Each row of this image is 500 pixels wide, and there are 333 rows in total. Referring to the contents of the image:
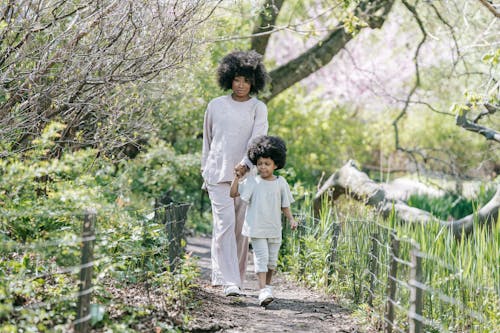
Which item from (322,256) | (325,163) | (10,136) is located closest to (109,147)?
(10,136)

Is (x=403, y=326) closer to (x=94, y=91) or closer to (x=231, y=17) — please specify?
(x=94, y=91)

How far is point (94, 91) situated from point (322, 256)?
245 cm

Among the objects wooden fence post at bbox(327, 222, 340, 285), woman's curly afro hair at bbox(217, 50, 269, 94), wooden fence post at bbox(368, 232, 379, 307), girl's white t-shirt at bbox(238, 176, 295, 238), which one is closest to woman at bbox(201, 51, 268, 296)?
woman's curly afro hair at bbox(217, 50, 269, 94)

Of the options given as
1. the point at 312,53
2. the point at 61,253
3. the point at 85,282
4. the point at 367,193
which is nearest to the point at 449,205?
the point at 367,193

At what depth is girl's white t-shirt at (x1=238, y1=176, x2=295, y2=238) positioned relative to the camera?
18.8 ft

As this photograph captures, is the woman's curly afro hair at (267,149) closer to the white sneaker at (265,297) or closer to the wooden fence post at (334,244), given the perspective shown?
the wooden fence post at (334,244)

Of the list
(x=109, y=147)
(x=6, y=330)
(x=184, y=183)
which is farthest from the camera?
(x=184, y=183)

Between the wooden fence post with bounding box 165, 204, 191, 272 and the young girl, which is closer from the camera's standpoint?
the wooden fence post with bounding box 165, 204, 191, 272

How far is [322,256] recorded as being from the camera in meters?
6.54

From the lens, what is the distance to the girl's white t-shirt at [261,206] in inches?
225

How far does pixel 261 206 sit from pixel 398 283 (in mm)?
1358

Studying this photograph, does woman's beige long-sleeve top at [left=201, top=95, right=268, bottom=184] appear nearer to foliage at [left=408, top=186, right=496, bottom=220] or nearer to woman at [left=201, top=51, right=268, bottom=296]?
woman at [left=201, top=51, right=268, bottom=296]

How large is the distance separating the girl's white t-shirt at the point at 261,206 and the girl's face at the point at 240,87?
72 centimetres

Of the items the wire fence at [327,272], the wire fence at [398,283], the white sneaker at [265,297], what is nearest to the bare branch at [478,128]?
the wire fence at [398,283]
